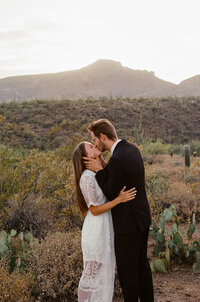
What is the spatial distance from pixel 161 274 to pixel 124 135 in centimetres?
2106

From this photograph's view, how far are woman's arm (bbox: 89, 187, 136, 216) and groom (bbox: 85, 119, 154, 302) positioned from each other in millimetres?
43

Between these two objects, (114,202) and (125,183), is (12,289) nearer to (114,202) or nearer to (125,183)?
(114,202)

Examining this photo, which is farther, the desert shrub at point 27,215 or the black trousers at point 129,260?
the desert shrub at point 27,215

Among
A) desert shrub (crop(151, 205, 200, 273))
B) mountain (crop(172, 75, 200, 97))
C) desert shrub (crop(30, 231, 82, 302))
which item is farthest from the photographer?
mountain (crop(172, 75, 200, 97))

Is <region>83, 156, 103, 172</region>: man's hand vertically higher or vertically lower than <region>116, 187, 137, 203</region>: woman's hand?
higher

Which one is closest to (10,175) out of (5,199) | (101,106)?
(5,199)

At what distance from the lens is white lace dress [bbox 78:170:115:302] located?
3092 mm

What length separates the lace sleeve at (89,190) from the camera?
10.1 feet

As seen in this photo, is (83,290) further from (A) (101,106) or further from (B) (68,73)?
(B) (68,73)

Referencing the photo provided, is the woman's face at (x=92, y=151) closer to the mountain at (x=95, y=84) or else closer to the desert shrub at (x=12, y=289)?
the desert shrub at (x=12, y=289)

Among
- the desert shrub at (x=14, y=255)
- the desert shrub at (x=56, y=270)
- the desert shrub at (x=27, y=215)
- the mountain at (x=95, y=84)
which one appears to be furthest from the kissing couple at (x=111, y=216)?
the mountain at (x=95, y=84)

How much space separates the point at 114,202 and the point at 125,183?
0.20 metres

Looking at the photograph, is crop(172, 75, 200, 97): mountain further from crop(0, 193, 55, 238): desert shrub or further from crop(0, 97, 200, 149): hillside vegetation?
crop(0, 193, 55, 238): desert shrub

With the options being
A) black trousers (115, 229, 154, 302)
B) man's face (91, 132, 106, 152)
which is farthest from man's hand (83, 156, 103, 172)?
black trousers (115, 229, 154, 302)
